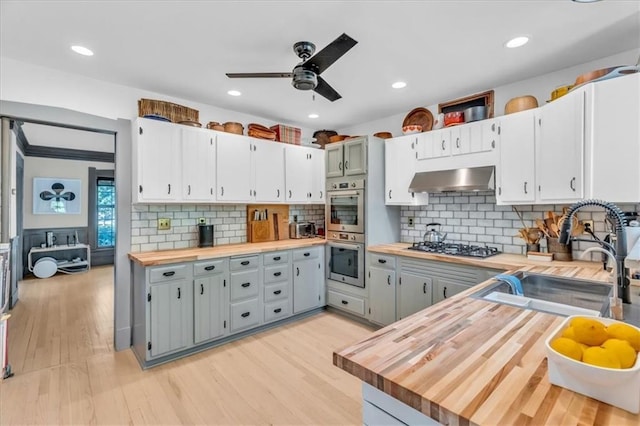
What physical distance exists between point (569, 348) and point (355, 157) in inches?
123

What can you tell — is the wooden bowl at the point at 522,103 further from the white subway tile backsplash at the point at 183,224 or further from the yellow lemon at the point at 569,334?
the yellow lemon at the point at 569,334

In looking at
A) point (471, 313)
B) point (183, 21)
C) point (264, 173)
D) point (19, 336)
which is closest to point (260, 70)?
point (183, 21)

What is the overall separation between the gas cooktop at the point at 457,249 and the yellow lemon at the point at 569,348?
2.17 m

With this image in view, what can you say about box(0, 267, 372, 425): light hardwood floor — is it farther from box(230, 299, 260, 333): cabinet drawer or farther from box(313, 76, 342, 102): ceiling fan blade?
box(313, 76, 342, 102): ceiling fan blade

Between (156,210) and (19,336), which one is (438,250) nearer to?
(156,210)

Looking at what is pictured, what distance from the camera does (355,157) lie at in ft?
12.2

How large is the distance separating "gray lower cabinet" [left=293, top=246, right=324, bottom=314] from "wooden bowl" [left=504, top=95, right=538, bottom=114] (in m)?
2.58

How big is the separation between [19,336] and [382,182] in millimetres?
4429

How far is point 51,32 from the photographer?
7.06ft

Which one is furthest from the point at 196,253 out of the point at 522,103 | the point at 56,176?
the point at 56,176

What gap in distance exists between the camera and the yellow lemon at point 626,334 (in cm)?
79

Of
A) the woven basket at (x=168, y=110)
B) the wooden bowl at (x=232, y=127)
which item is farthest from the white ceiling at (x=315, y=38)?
the wooden bowl at (x=232, y=127)

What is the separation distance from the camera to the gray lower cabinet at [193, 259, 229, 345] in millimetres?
2902

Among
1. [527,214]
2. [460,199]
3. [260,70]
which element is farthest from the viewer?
[460,199]
